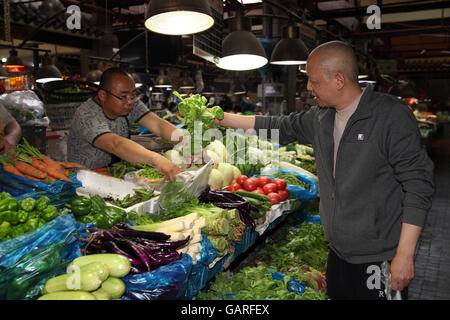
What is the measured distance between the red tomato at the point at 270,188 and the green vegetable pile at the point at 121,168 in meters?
1.21

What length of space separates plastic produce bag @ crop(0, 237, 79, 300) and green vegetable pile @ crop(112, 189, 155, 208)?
3.49 ft

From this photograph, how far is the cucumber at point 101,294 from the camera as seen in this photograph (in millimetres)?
1570

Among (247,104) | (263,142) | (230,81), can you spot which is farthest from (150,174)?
(247,104)

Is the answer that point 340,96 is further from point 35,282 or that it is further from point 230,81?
point 230,81

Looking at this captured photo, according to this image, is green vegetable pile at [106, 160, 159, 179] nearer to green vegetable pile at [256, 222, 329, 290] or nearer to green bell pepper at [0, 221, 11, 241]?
green vegetable pile at [256, 222, 329, 290]

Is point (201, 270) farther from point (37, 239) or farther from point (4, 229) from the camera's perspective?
point (4, 229)

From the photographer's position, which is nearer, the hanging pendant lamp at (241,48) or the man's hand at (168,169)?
the man's hand at (168,169)

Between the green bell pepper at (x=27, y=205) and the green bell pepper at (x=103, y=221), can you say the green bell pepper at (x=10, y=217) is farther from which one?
the green bell pepper at (x=103, y=221)

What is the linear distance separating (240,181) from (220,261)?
146 cm

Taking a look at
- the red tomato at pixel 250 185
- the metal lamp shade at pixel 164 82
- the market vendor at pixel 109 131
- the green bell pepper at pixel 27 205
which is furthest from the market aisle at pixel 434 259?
the metal lamp shade at pixel 164 82

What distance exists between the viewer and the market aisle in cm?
433

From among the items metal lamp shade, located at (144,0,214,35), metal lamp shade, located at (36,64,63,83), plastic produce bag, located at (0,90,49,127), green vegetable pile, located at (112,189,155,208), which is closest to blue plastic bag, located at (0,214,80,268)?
green vegetable pile, located at (112,189,155,208)

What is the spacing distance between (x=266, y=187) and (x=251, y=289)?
4.50ft
